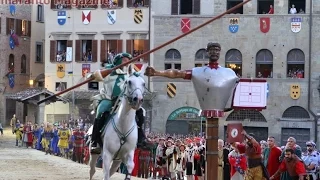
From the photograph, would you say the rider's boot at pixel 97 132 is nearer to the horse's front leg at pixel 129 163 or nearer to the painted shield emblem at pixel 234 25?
the horse's front leg at pixel 129 163

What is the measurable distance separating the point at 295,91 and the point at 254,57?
3248 millimetres

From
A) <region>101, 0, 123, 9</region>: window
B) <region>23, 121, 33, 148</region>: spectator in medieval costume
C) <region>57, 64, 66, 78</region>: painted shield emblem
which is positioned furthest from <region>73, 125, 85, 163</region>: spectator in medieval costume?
<region>101, 0, 123, 9</region>: window

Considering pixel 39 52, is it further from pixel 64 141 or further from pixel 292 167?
pixel 292 167

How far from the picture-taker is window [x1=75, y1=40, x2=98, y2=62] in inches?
1959

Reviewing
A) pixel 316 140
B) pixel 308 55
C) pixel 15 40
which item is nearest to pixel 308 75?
pixel 308 55

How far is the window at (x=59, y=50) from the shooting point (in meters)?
50.5

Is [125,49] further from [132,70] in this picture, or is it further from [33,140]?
[132,70]

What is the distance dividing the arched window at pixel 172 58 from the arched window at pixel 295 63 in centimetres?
682

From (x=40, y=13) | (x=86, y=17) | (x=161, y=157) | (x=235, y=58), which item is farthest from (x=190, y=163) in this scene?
(x=40, y=13)

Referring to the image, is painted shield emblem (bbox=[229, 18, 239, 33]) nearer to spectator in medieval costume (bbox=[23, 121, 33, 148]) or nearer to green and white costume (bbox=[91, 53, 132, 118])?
spectator in medieval costume (bbox=[23, 121, 33, 148])

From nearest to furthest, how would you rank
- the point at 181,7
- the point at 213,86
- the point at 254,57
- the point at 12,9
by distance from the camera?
1. the point at 213,86
2. the point at 254,57
3. the point at 181,7
4. the point at 12,9

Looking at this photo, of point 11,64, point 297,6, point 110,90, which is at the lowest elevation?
point 110,90

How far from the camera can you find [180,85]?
Answer: 158 feet

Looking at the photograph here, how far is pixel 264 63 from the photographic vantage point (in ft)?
153
